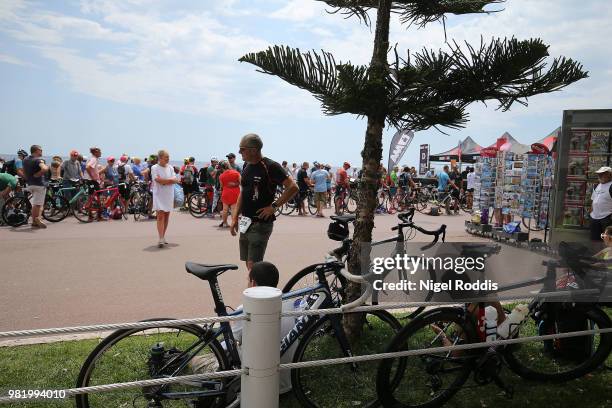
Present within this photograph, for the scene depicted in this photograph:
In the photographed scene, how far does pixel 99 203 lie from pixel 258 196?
902cm

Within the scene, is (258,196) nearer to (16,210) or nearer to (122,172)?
(16,210)

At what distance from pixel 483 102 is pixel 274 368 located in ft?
8.41

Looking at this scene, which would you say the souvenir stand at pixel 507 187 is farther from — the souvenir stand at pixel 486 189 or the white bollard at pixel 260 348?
the white bollard at pixel 260 348

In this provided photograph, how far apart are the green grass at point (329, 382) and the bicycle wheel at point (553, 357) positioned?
9 centimetres

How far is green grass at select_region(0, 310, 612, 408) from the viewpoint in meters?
3.07

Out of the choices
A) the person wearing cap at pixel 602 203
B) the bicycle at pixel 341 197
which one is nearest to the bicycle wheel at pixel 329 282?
the person wearing cap at pixel 602 203

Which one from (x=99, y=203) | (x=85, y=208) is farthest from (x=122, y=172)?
(x=85, y=208)

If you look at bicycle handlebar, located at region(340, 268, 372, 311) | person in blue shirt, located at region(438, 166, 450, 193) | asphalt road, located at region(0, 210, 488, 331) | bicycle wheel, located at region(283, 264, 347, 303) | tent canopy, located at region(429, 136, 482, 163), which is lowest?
asphalt road, located at region(0, 210, 488, 331)

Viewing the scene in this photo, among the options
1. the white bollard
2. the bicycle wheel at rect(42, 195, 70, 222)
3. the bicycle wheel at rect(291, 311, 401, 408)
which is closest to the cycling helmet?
the bicycle wheel at rect(291, 311, 401, 408)

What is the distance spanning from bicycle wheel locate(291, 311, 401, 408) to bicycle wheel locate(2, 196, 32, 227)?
32.7 feet

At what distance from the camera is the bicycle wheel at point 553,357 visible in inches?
135

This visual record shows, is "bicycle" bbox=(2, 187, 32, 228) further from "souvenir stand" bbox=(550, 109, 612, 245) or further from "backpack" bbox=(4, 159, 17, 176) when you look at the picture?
"souvenir stand" bbox=(550, 109, 612, 245)

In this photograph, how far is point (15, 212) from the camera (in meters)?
10.4

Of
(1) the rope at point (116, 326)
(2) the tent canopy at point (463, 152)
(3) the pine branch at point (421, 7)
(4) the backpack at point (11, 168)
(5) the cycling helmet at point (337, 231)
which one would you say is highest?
(2) the tent canopy at point (463, 152)
